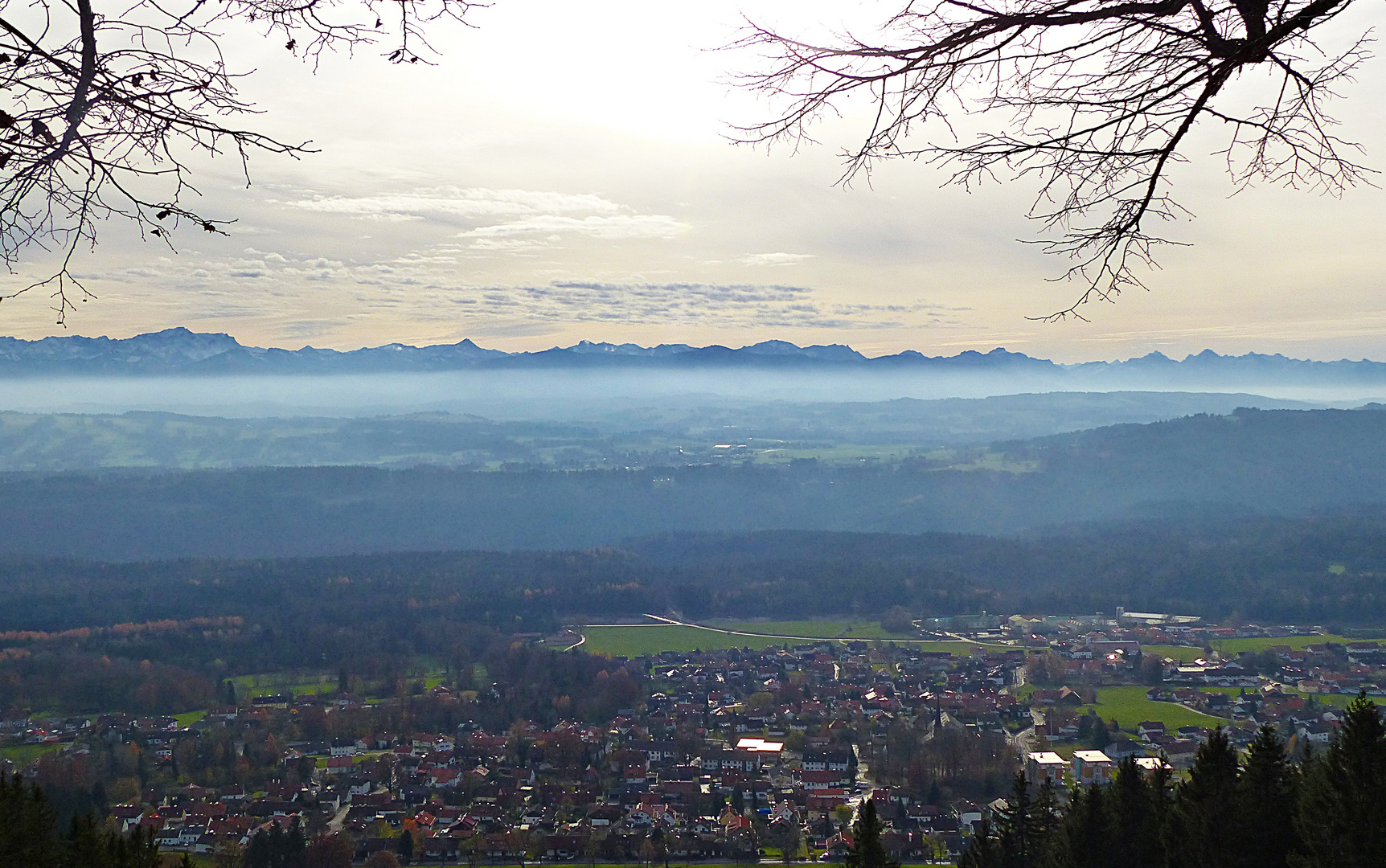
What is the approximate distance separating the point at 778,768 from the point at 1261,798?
1698 centimetres

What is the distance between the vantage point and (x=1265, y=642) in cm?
4275

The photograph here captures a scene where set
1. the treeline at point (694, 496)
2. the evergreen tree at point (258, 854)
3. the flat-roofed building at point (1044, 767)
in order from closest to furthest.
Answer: the evergreen tree at point (258, 854), the flat-roofed building at point (1044, 767), the treeline at point (694, 496)

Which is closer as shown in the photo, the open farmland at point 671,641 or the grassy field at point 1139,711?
the grassy field at point 1139,711

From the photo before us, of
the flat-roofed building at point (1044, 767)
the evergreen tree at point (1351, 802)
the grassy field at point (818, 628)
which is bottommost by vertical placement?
the grassy field at point (818, 628)

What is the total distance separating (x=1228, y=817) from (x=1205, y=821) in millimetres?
214

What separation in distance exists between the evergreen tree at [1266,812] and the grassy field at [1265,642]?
3508 cm

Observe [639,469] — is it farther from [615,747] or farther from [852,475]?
[615,747]

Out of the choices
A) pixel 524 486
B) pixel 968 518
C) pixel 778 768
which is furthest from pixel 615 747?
pixel 524 486

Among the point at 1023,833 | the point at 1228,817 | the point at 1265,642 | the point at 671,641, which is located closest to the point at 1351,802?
the point at 1228,817

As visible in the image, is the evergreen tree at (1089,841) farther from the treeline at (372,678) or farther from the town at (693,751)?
the treeline at (372,678)

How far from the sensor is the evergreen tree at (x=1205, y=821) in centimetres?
871

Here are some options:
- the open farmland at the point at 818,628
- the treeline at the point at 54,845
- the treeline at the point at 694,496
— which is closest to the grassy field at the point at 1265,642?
the open farmland at the point at 818,628

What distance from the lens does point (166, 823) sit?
21.0m

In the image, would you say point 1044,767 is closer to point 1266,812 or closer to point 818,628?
point 1266,812
